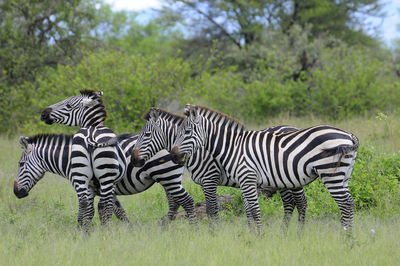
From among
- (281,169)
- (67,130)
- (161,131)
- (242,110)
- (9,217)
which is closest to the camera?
(281,169)

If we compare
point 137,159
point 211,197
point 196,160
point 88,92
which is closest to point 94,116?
point 88,92

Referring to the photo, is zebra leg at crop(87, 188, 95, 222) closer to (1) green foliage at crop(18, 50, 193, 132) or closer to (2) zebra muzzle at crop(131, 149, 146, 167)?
(2) zebra muzzle at crop(131, 149, 146, 167)

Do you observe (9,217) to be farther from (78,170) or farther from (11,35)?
(11,35)

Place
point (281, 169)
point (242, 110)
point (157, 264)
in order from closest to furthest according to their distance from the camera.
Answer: point (157, 264), point (281, 169), point (242, 110)

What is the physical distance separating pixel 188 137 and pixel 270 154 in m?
1.18

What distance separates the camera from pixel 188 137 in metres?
6.66

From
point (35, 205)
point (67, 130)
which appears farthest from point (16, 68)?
point (35, 205)

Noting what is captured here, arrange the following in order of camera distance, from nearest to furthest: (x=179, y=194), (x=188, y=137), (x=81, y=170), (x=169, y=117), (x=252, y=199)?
(x=252, y=199), (x=81, y=170), (x=188, y=137), (x=169, y=117), (x=179, y=194)

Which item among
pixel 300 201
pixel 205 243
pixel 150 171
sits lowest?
pixel 205 243

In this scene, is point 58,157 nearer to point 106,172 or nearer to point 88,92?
point 106,172

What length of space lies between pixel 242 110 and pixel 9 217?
489 inches

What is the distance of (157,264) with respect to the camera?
5.19m

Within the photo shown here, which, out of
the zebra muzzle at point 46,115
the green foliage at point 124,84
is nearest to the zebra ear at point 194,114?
the zebra muzzle at point 46,115

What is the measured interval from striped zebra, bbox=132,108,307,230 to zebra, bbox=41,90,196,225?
0.98ft
